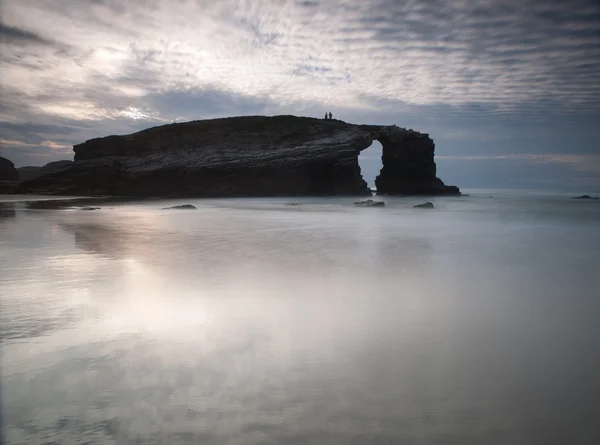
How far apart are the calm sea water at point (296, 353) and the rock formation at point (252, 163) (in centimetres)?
2882

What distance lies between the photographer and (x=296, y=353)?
7.70 ft

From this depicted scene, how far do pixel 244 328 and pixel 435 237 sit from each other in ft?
23.1

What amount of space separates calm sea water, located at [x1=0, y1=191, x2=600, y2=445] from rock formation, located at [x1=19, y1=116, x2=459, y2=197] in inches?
1135

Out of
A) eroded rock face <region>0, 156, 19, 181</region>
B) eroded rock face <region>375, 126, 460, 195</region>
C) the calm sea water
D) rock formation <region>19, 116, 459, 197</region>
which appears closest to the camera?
the calm sea water

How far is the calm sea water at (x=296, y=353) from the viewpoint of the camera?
5.33ft

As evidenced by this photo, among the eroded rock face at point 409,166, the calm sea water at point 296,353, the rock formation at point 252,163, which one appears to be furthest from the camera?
the eroded rock face at point 409,166

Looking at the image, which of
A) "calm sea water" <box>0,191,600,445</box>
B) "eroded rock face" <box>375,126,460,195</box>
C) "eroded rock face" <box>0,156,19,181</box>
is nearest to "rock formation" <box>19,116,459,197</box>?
"eroded rock face" <box>375,126,460,195</box>

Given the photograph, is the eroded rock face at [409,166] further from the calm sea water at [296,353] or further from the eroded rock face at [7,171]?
the eroded rock face at [7,171]

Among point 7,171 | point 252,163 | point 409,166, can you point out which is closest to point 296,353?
point 252,163

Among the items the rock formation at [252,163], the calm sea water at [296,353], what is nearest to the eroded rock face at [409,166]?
the rock formation at [252,163]

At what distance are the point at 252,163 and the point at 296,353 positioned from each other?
1251 inches

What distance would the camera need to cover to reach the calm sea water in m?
1.62

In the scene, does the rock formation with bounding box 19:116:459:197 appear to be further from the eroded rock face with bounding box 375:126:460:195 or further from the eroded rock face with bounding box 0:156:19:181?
the eroded rock face with bounding box 0:156:19:181

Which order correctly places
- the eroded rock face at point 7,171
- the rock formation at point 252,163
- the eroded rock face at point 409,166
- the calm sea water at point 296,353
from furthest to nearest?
1. the eroded rock face at point 7,171
2. the eroded rock face at point 409,166
3. the rock formation at point 252,163
4. the calm sea water at point 296,353
